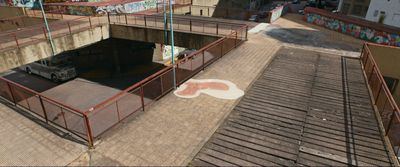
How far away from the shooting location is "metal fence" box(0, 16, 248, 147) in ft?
26.3

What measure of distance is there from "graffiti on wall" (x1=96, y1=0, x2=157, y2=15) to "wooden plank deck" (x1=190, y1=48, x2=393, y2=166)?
71.0ft

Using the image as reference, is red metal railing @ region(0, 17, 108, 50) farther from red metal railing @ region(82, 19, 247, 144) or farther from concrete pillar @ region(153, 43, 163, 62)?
red metal railing @ region(82, 19, 247, 144)

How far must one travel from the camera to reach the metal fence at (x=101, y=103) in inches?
316

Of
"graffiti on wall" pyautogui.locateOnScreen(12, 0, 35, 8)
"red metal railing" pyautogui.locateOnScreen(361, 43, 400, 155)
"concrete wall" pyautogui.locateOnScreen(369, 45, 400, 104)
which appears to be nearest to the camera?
"red metal railing" pyautogui.locateOnScreen(361, 43, 400, 155)

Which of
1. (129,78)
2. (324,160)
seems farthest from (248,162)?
(129,78)

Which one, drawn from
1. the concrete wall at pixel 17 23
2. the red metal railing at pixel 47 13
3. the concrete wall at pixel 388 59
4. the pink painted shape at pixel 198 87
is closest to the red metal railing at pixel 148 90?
the pink painted shape at pixel 198 87

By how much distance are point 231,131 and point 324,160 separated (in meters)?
2.96

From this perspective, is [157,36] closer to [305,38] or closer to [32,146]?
[305,38]

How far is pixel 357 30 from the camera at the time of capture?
20.8 meters

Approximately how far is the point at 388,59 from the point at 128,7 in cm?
2647

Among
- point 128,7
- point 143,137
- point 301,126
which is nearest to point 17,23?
point 128,7

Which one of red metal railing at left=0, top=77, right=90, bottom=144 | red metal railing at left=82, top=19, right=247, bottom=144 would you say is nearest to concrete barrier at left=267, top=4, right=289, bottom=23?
red metal railing at left=82, top=19, right=247, bottom=144

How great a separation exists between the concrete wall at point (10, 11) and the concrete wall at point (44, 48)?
15.0m

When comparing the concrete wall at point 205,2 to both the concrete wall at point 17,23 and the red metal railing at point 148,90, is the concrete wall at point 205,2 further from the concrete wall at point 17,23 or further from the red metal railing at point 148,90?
the red metal railing at point 148,90
